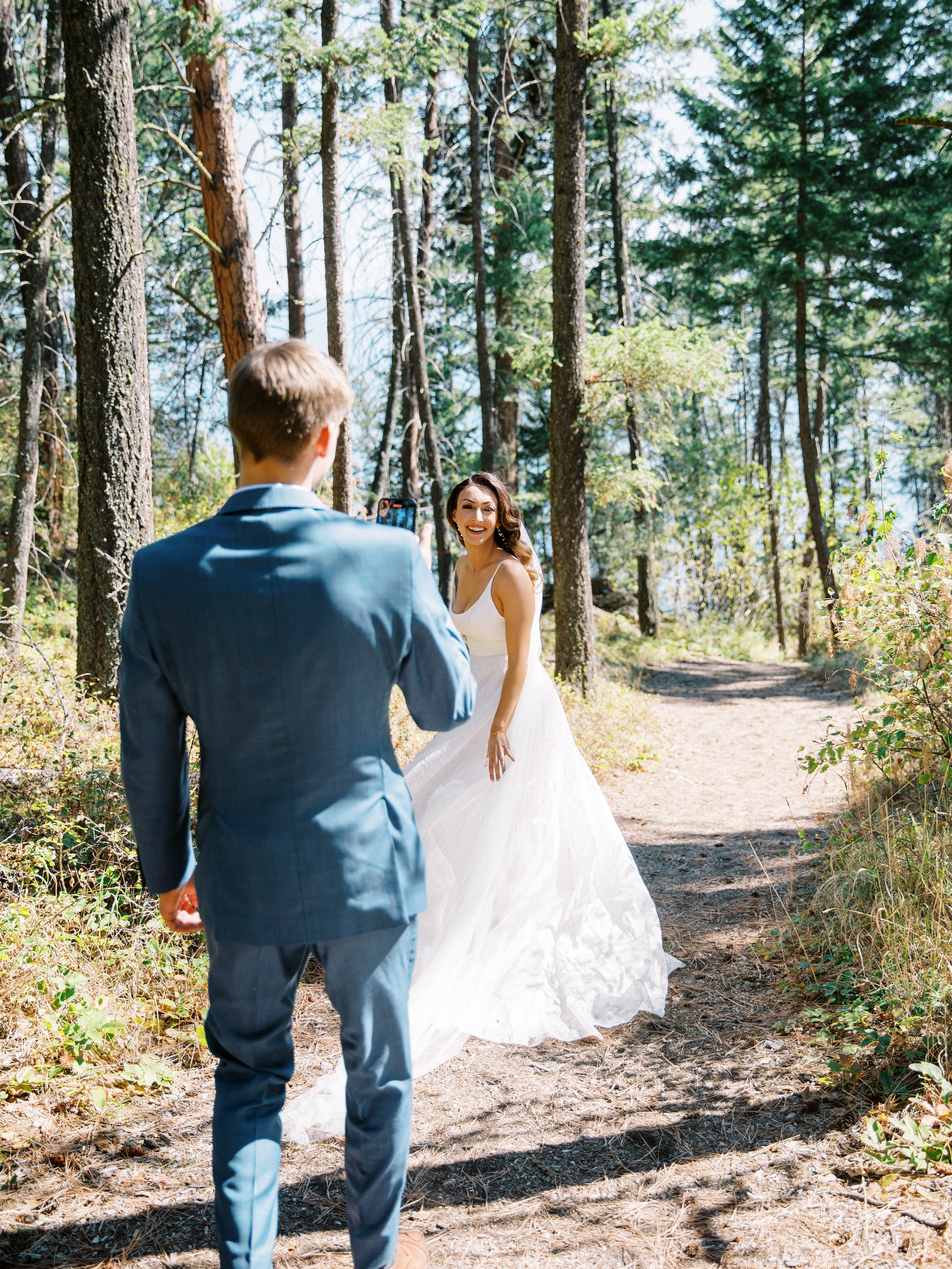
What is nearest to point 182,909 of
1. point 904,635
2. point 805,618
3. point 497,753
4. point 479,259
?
point 497,753

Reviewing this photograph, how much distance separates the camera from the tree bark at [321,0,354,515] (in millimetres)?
8883

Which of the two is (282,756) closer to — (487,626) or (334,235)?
(487,626)

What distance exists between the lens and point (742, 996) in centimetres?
414

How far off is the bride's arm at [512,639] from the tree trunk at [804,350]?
41.8 ft

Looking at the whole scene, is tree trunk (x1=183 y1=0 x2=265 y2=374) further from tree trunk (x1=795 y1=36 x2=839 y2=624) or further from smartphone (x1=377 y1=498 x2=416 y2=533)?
tree trunk (x1=795 y1=36 x2=839 y2=624)

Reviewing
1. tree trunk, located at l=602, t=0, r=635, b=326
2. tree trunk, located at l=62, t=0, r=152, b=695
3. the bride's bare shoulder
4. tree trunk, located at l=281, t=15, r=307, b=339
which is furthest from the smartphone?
tree trunk, located at l=602, t=0, r=635, b=326

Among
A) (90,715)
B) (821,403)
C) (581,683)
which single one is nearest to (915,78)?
(821,403)

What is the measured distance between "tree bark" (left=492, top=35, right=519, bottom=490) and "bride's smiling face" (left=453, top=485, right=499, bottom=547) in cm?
1029

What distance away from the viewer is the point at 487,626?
13.2ft

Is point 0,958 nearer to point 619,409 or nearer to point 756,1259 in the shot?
point 756,1259

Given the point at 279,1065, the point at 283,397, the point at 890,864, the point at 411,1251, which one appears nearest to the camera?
the point at 283,397

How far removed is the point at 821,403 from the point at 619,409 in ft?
46.9

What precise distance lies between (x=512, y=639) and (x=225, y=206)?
591cm

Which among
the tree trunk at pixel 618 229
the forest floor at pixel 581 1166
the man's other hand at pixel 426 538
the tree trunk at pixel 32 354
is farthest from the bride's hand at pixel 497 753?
the tree trunk at pixel 618 229
